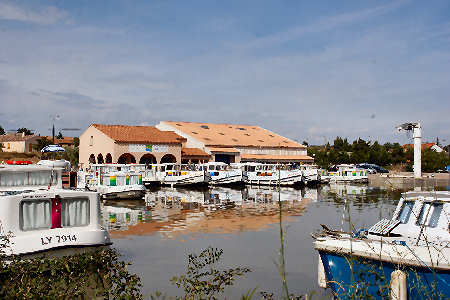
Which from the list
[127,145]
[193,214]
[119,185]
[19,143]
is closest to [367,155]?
[127,145]

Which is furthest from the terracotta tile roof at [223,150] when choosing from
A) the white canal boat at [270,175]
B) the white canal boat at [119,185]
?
the white canal boat at [119,185]

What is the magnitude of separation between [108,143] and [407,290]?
4588cm

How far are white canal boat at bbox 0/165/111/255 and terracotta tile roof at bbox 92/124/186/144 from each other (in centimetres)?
3986

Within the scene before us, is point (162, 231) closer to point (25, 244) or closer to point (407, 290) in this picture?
point (25, 244)

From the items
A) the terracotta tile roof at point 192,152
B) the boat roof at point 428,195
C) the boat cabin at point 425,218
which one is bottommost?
the boat cabin at point 425,218

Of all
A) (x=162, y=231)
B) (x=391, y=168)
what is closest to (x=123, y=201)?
(x=162, y=231)

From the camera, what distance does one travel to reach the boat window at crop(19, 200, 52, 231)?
9.41 meters

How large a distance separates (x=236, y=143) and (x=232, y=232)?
137 ft

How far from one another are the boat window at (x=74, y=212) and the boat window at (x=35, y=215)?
0.32 meters

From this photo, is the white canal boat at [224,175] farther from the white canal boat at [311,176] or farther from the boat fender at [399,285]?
the boat fender at [399,285]

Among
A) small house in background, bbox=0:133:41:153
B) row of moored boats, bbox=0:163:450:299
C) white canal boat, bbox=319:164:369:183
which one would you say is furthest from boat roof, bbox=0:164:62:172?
small house in background, bbox=0:133:41:153

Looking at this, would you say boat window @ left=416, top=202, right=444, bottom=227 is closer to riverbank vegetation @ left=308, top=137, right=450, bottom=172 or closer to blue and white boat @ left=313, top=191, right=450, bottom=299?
blue and white boat @ left=313, top=191, right=450, bottom=299

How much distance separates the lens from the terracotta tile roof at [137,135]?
50.8 metres

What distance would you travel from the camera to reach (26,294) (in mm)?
4723
